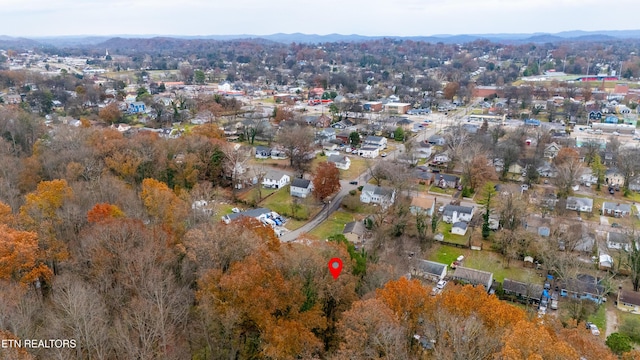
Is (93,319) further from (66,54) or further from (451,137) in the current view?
(66,54)

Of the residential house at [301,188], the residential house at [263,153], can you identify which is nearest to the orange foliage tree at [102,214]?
the residential house at [301,188]

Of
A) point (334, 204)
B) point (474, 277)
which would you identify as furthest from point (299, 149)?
point (474, 277)

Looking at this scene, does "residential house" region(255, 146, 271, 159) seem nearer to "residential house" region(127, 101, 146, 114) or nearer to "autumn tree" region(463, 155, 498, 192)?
"autumn tree" region(463, 155, 498, 192)

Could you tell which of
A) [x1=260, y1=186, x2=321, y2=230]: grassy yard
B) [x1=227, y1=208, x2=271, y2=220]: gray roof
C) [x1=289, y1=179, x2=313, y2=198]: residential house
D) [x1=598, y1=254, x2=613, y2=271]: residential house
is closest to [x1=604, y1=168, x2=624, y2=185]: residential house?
[x1=598, y1=254, x2=613, y2=271]: residential house

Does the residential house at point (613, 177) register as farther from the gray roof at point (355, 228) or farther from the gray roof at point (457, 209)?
the gray roof at point (355, 228)

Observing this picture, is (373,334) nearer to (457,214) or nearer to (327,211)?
(457,214)

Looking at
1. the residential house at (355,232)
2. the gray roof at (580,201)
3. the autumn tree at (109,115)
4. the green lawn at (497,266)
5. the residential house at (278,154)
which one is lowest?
the green lawn at (497,266)
